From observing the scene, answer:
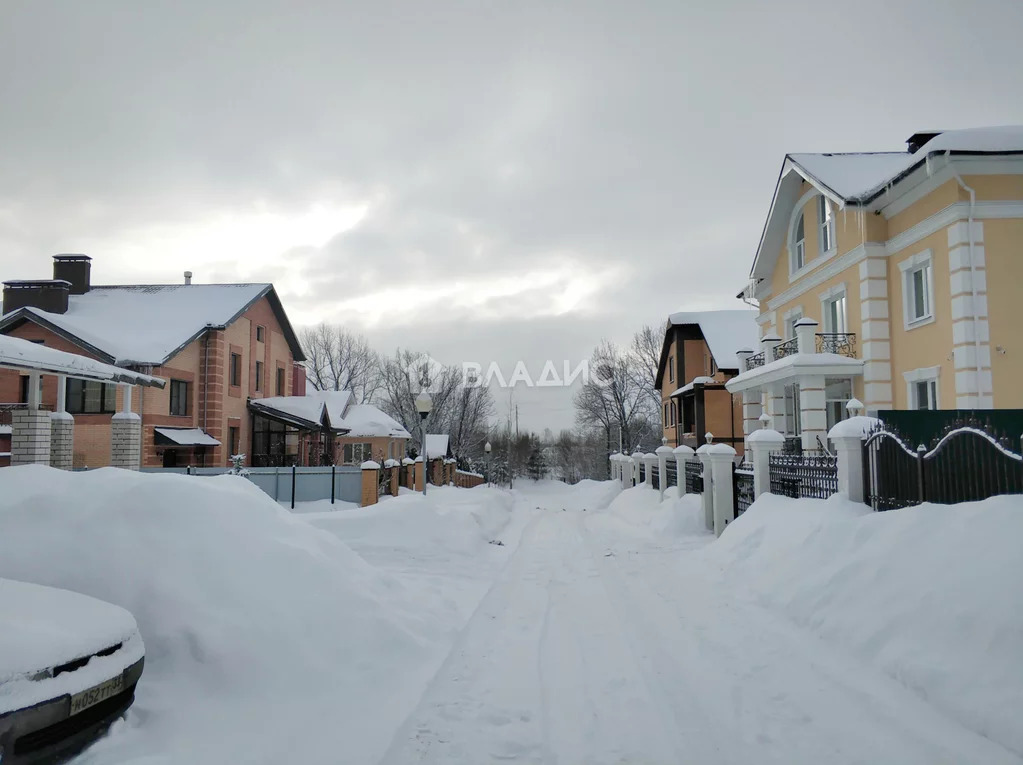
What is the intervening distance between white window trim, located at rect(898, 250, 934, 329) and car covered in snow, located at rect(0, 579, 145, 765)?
56.0ft

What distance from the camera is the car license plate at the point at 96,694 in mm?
3619

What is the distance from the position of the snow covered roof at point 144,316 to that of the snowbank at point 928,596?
2355 cm

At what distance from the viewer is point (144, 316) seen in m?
28.8

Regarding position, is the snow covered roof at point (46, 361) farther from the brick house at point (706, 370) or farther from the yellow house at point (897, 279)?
the brick house at point (706, 370)

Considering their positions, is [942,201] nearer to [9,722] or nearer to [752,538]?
[752,538]

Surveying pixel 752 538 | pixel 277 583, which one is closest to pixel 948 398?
pixel 752 538

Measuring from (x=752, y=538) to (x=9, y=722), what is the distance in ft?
31.5

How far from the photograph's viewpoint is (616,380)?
2408 inches

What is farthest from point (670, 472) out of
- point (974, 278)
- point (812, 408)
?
point (974, 278)

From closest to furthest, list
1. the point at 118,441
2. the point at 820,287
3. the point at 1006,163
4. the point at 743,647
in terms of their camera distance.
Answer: the point at 743,647
the point at 1006,163
the point at 118,441
the point at 820,287

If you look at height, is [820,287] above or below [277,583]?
above

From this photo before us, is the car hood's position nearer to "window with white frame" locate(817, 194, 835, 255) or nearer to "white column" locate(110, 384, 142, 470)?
"white column" locate(110, 384, 142, 470)

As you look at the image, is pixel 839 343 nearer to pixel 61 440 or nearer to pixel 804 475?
pixel 804 475

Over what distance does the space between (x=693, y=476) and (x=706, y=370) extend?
21.7 m
